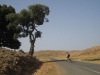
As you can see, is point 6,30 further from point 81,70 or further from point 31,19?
point 81,70

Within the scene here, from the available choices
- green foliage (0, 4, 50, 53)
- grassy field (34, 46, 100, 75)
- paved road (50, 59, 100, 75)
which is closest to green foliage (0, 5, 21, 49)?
green foliage (0, 4, 50, 53)

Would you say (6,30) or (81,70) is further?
(6,30)

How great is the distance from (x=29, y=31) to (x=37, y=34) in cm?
212

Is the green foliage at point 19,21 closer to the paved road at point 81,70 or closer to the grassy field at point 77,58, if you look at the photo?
the grassy field at point 77,58

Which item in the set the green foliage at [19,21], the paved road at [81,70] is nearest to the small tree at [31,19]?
the green foliage at [19,21]

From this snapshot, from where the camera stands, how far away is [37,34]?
4597cm

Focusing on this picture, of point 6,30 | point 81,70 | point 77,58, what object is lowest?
point 81,70

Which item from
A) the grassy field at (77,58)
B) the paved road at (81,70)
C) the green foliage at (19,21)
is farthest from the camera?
the green foliage at (19,21)

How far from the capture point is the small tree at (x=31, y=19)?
44562mm

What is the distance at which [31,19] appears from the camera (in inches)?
1785

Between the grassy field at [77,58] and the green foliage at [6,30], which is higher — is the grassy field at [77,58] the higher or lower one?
the lower one

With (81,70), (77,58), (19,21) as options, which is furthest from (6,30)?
(81,70)

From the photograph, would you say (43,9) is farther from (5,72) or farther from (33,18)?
(5,72)

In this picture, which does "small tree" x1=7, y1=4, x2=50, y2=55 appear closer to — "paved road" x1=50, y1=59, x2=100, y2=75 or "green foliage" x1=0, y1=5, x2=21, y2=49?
"green foliage" x1=0, y1=5, x2=21, y2=49
